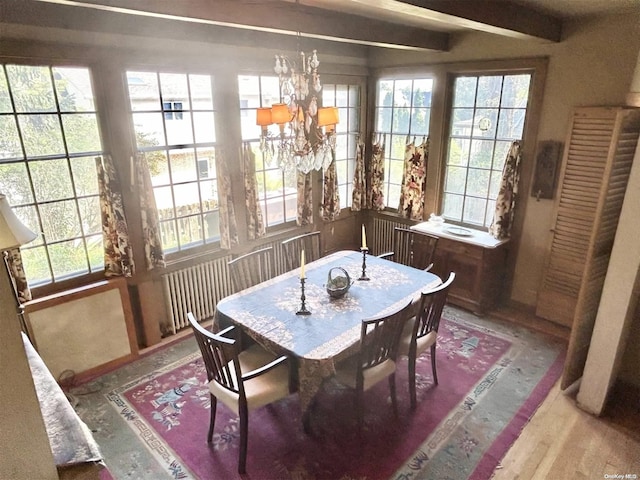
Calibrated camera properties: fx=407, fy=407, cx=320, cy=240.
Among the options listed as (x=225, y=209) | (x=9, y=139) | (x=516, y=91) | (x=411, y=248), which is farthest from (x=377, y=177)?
(x=9, y=139)

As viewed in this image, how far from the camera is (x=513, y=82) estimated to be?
385 cm

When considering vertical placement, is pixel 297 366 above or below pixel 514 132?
below

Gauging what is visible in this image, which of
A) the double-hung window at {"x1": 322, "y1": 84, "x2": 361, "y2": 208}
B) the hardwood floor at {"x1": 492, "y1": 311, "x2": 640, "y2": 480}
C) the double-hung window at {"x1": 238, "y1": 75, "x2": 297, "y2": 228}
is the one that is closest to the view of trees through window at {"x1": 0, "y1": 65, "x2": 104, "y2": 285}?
the double-hung window at {"x1": 238, "y1": 75, "x2": 297, "y2": 228}

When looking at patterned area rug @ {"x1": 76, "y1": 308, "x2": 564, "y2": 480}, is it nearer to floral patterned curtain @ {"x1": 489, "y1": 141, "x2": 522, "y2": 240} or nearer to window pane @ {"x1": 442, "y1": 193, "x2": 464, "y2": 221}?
floral patterned curtain @ {"x1": 489, "y1": 141, "x2": 522, "y2": 240}

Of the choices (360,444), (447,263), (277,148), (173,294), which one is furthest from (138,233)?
(447,263)

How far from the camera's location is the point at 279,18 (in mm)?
2775

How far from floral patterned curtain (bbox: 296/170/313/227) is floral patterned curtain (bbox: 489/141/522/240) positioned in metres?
1.91

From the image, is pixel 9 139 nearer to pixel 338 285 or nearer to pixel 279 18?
pixel 279 18

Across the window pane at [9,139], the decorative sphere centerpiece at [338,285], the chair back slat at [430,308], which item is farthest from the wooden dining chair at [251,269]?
the window pane at [9,139]

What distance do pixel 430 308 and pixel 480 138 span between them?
229 cm

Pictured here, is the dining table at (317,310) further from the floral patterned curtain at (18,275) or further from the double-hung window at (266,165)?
the floral patterned curtain at (18,275)

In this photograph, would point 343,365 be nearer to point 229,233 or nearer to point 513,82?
point 229,233

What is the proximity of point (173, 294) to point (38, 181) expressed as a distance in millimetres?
1386

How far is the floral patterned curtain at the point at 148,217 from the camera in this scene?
3.24 metres
